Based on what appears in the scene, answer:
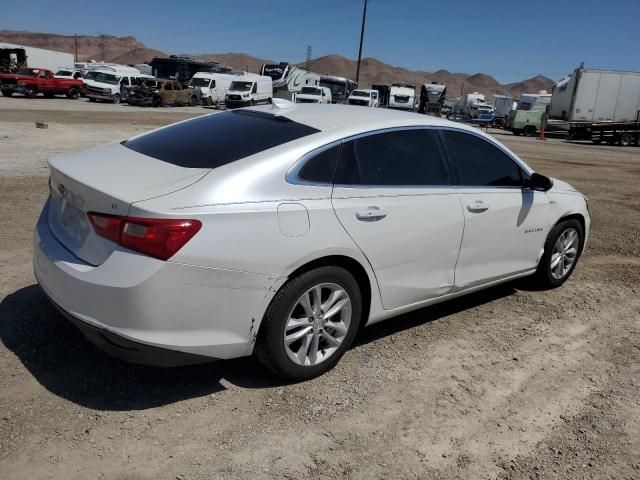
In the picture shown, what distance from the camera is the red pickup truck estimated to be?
3247 centimetres

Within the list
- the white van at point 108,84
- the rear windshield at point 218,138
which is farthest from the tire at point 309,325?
the white van at point 108,84

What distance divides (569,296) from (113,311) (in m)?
4.15

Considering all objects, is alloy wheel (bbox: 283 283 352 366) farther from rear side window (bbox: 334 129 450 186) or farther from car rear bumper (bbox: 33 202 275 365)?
rear side window (bbox: 334 129 450 186)

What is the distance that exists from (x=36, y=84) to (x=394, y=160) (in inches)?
1405

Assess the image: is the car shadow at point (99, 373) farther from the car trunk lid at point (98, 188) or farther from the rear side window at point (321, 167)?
the rear side window at point (321, 167)

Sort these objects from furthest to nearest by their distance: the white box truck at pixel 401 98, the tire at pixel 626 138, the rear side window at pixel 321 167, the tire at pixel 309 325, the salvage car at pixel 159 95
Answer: the white box truck at pixel 401 98, the salvage car at pixel 159 95, the tire at pixel 626 138, the rear side window at pixel 321 167, the tire at pixel 309 325

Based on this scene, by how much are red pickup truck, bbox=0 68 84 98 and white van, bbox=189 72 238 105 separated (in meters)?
7.73

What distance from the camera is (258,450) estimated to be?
2705 mm

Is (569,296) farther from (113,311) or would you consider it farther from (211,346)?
(113,311)

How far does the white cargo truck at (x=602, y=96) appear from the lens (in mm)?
31297

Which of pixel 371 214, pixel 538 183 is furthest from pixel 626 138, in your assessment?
pixel 371 214

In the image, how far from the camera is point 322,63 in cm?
15412

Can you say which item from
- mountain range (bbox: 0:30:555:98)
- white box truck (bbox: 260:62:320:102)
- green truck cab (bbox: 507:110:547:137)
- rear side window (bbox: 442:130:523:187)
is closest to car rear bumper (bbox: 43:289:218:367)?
rear side window (bbox: 442:130:523:187)

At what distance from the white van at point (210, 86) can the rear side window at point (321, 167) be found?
122ft
